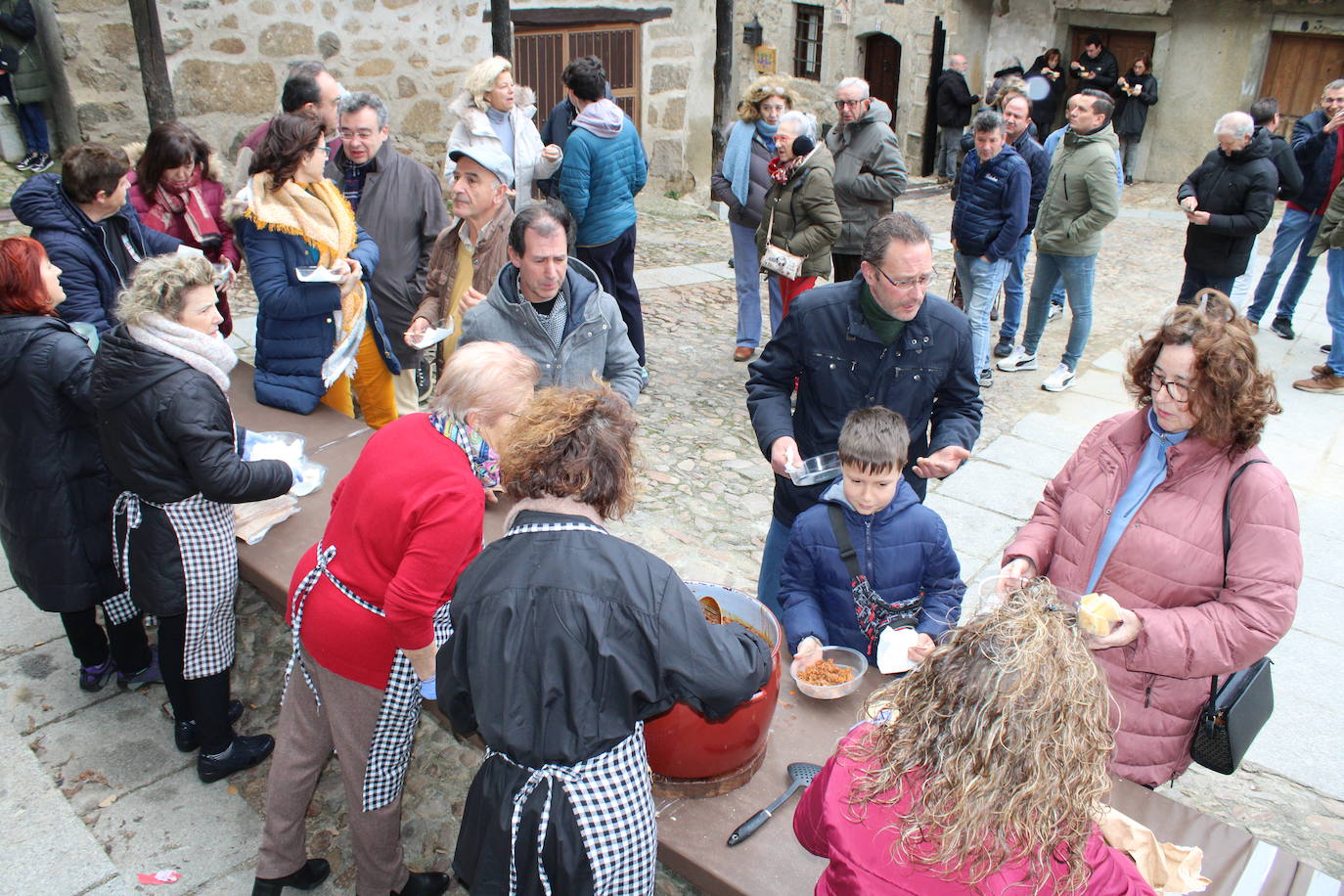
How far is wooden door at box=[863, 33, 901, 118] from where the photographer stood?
17359 millimetres

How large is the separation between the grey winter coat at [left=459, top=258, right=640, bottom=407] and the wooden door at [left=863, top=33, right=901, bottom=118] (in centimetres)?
1495

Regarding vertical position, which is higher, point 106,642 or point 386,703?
point 386,703

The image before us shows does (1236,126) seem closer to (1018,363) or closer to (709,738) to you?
(1018,363)

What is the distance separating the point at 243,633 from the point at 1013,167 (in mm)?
5270

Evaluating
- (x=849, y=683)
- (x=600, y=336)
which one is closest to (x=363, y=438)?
(x=600, y=336)

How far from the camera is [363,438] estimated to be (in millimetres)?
4203

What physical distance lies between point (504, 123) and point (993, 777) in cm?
533

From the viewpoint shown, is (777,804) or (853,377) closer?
(777,804)

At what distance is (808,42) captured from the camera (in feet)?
61.5

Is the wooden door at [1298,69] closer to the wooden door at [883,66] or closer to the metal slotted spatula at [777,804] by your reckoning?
the wooden door at [883,66]

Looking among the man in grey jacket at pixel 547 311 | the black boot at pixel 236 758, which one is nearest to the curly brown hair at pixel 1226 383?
the man in grey jacket at pixel 547 311

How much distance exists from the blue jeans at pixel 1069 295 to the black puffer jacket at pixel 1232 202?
0.75 m

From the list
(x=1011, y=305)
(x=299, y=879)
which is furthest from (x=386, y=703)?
(x=1011, y=305)

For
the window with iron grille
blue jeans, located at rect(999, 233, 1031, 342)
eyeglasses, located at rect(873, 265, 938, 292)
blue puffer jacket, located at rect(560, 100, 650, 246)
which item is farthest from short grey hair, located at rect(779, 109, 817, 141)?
the window with iron grille
